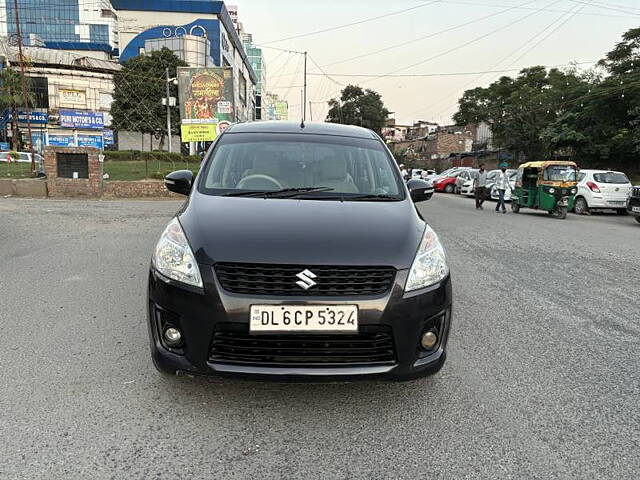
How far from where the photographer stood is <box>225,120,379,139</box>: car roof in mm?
4586

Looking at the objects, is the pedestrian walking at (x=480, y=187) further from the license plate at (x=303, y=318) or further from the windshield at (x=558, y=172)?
the license plate at (x=303, y=318)

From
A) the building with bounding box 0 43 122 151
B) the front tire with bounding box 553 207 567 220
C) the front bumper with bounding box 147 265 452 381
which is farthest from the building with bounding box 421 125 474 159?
the front bumper with bounding box 147 265 452 381

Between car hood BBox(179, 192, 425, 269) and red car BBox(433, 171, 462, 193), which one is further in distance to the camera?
red car BBox(433, 171, 462, 193)

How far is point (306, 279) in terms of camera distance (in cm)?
268

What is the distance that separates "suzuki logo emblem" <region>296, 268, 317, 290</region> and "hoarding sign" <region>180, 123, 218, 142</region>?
864 inches

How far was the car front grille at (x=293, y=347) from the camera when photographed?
2.68 meters

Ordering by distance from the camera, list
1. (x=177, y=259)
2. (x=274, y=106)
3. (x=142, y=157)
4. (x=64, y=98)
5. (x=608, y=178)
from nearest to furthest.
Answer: (x=177, y=259) < (x=608, y=178) < (x=142, y=157) < (x=64, y=98) < (x=274, y=106)

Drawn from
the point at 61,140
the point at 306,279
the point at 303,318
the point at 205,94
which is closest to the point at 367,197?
the point at 306,279

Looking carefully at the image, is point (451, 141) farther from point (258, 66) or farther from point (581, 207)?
point (258, 66)

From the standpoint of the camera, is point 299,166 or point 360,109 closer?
point 299,166

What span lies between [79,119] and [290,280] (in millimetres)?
61906

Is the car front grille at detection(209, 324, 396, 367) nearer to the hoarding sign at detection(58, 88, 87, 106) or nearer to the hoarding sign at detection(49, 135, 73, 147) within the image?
the hoarding sign at detection(49, 135, 73, 147)

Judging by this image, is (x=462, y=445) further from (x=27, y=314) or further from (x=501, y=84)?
(x=501, y=84)

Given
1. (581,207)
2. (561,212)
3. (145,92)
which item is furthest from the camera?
(145,92)
